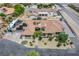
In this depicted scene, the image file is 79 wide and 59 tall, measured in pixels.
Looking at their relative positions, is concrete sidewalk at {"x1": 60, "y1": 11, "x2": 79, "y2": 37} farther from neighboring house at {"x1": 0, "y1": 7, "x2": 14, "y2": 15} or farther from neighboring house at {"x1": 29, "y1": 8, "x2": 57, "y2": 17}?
neighboring house at {"x1": 0, "y1": 7, "x2": 14, "y2": 15}

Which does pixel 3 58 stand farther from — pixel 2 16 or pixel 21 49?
pixel 2 16

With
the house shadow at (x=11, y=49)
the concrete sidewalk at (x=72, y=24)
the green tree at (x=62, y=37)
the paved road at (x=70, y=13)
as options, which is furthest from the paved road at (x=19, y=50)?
the paved road at (x=70, y=13)

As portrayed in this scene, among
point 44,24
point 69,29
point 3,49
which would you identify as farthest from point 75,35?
point 3,49

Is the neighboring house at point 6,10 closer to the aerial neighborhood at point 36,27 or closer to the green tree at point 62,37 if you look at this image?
the aerial neighborhood at point 36,27

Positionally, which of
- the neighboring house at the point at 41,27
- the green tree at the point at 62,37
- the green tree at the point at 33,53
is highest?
the neighboring house at the point at 41,27

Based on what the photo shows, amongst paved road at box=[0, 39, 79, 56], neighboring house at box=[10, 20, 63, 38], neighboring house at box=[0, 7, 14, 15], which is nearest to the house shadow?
paved road at box=[0, 39, 79, 56]

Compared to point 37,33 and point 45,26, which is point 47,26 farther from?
point 37,33

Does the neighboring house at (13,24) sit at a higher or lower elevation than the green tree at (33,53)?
higher

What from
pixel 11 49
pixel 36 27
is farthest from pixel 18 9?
pixel 11 49
